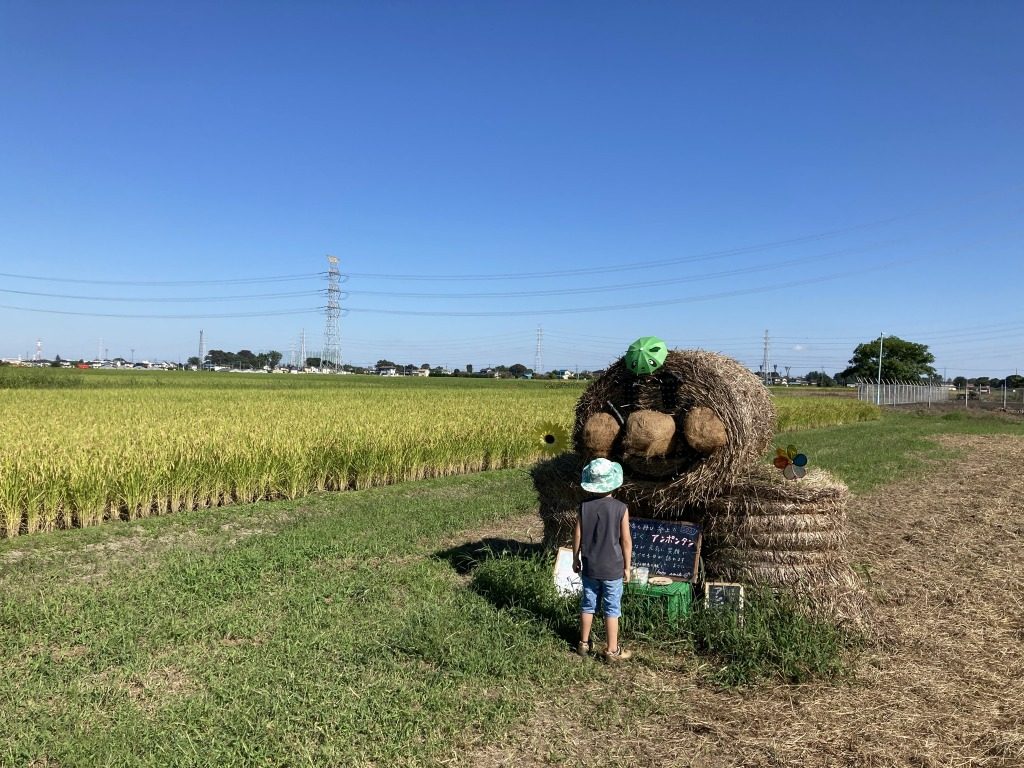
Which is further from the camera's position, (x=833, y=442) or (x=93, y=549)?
(x=833, y=442)

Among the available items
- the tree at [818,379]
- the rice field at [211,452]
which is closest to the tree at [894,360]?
the tree at [818,379]

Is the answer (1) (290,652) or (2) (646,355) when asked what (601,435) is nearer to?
(2) (646,355)

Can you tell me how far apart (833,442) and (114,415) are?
20608mm

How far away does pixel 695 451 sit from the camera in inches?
216

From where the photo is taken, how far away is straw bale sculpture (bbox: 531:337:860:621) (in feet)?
16.8

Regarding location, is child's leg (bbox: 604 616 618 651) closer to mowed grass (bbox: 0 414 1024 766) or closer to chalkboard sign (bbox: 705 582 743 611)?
mowed grass (bbox: 0 414 1024 766)

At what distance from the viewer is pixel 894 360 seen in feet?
309

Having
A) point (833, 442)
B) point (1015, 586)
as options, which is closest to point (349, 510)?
point (1015, 586)

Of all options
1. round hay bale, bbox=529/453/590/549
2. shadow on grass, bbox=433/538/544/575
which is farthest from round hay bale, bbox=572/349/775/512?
shadow on grass, bbox=433/538/544/575

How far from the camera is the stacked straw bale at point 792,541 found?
5047mm

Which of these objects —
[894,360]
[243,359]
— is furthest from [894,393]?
[243,359]

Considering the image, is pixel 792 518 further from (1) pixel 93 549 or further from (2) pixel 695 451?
(1) pixel 93 549

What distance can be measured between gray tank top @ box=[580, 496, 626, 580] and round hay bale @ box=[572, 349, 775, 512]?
2.90ft

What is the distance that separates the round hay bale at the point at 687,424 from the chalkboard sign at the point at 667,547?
200 mm
